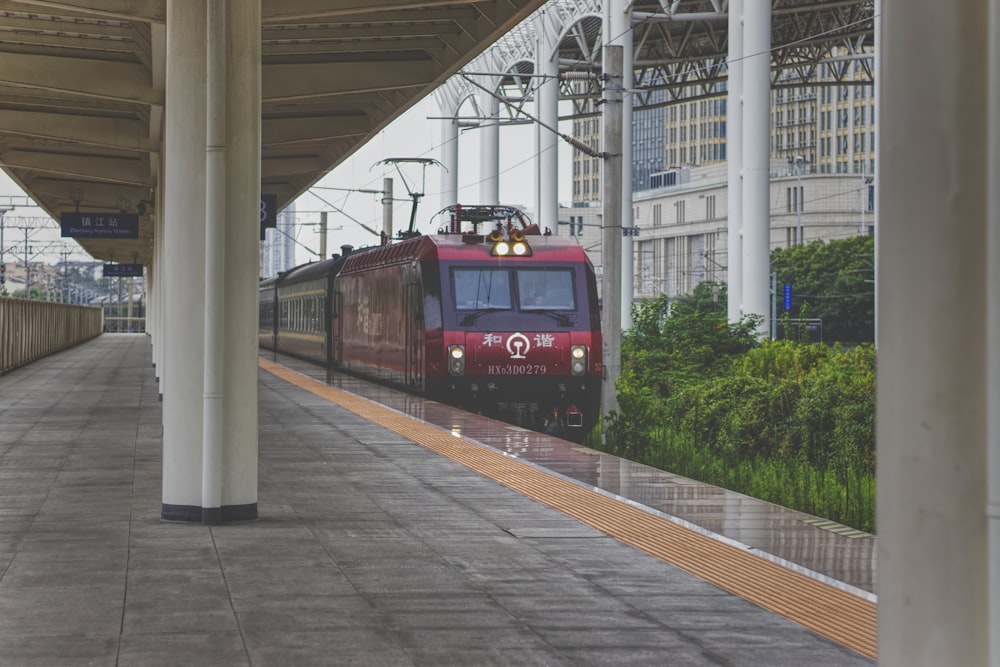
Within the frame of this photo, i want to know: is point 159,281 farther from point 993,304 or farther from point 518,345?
point 993,304

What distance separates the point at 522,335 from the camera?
20.3m

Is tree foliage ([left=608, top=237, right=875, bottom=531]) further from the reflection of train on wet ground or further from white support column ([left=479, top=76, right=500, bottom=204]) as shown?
white support column ([left=479, top=76, right=500, bottom=204])

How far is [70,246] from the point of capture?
86.8 meters

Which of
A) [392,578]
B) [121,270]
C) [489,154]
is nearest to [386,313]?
[392,578]

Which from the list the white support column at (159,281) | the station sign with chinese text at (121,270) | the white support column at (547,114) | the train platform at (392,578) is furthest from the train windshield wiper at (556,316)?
the station sign with chinese text at (121,270)

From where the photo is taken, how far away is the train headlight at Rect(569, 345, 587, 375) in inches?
802

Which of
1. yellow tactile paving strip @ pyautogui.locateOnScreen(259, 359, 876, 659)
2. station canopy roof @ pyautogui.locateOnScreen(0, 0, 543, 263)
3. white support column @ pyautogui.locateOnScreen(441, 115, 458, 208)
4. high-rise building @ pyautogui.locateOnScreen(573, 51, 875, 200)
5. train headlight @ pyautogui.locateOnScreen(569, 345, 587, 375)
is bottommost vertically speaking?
yellow tactile paving strip @ pyautogui.locateOnScreen(259, 359, 876, 659)

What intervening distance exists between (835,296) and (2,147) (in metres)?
64.6

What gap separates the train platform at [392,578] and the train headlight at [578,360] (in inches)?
247

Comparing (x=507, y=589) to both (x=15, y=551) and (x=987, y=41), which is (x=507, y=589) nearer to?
(x=15, y=551)

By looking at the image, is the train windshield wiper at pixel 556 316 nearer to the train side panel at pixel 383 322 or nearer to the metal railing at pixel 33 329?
the train side panel at pixel 383 322

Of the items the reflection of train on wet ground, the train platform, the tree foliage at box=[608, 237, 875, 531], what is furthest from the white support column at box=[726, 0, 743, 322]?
the train platform

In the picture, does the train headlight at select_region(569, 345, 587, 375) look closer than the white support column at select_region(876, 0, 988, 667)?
No

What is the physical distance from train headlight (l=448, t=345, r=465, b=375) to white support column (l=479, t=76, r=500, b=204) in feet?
107
